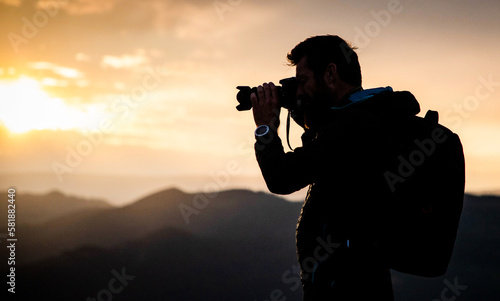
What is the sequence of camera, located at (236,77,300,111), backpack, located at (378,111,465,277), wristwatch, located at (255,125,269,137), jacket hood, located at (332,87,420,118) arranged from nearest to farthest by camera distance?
backpack, located at (378,111,465,277) < jacket hood, located at (332,87,420,118) < wristwatch, located at (255,125,269,137) < camera, located at (236,77,300,111)

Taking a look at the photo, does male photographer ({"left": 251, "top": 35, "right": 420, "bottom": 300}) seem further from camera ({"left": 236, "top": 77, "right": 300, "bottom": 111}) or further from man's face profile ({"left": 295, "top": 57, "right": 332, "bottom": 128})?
camera ({"left": 236, "top": 77, "right": 300, "bottom": 111})

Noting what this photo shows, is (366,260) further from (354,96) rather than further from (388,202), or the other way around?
(354,96)

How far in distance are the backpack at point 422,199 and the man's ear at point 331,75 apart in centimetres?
53

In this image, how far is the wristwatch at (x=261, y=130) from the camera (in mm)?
2045

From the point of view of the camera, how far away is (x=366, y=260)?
1712 mm

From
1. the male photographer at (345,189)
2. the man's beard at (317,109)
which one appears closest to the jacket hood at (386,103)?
the male photographer at (345,189)

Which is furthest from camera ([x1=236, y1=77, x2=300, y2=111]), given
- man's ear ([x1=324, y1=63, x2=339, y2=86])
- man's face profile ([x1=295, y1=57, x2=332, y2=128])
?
man's ear ([x1=324, y1=63, x2=339, y2=86])

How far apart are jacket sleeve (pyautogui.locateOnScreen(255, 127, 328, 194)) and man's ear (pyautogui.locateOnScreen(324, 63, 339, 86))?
1.48 ft

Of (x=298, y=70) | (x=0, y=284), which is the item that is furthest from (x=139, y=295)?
(x=298, y=70)

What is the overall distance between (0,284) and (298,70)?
10753cm

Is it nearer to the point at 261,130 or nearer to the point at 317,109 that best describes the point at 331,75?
the point at 317,109

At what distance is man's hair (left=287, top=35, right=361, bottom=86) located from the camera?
2.11 m

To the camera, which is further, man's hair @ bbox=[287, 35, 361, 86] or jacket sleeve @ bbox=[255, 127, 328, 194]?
man's hair @ bbox=[287, 35, 361, 86]

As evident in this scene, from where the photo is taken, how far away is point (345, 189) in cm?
177
